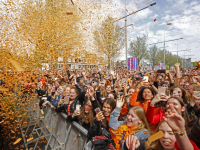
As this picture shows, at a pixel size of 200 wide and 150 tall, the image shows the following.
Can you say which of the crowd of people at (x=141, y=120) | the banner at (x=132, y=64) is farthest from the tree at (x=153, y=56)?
the crowd of people at (x=141, y=120)

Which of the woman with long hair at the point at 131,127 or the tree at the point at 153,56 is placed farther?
the tree at the point at 153,56

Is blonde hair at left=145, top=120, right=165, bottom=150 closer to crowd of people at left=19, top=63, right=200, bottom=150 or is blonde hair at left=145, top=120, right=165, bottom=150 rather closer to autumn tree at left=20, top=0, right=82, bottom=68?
crowd of people at left=19, top=63, right=200, bottom=150

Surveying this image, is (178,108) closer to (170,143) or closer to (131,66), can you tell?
(170,143)

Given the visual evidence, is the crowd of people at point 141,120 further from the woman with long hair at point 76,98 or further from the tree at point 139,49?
the tree at point 139,49

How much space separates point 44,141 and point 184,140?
20.0 feet

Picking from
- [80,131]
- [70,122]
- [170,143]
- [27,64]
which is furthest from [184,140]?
[27,64]

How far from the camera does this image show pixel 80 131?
2709 millimetres

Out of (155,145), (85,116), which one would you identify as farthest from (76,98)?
(155,145)

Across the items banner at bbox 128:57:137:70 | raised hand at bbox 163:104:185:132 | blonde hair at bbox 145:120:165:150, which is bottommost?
blonde hair at bbox 145:120:165:150

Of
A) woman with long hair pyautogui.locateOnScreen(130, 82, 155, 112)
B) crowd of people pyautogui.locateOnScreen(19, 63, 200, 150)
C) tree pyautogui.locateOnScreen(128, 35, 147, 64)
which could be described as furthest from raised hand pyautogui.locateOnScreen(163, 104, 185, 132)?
tree pyautogui.locateOnScreen(128, 35, 147, 64)

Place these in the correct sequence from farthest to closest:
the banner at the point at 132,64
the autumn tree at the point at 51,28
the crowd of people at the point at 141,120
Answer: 1. the banner at the point at 132,64
2. the autumn tree at the point at 51,28
3. the crowd of people at the point at 141,120

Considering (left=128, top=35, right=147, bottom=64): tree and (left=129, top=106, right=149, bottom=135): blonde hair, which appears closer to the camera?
(left=129, top=106, right=149, bottom=135): blonde hair

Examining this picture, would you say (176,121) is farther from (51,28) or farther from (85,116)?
(51,28)

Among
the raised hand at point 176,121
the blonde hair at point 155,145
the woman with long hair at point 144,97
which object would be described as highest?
the raised hand at point 176,121
